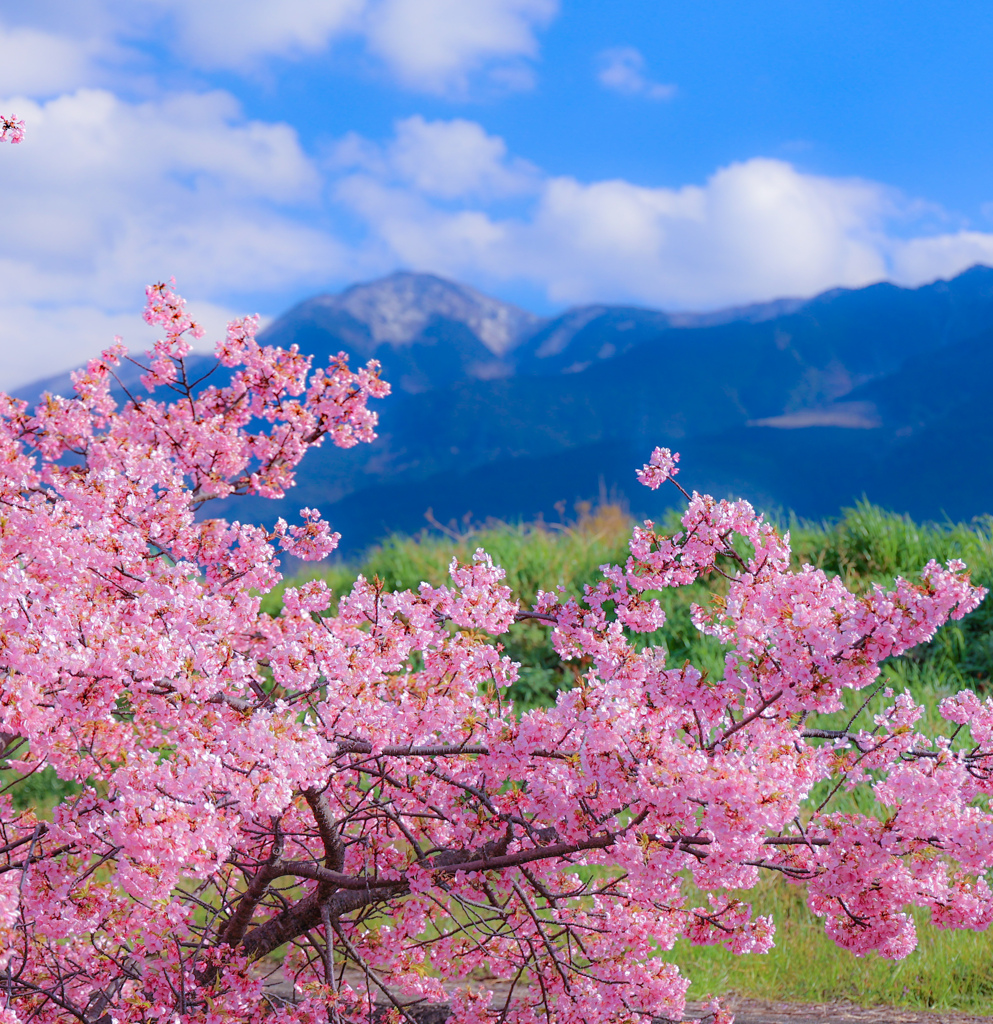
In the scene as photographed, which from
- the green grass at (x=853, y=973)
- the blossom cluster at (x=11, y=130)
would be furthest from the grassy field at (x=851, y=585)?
the blossom cluster at (x=11, y=130)

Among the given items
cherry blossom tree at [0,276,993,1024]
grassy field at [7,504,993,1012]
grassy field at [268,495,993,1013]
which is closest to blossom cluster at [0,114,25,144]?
cherry blossom tree at [0,276,993,1024]

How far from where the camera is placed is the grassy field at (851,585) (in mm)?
5230

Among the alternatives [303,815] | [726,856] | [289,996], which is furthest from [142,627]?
[289,996]

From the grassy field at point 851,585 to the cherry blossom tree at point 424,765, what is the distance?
159cm

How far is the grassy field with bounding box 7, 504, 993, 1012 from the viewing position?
5230 millimetres

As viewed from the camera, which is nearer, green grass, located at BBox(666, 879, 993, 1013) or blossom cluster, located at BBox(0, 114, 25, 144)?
blossom cluster, located at BBox(0, 114, 25, 144)

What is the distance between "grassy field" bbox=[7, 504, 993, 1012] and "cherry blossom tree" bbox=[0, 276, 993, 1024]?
5.22 ft

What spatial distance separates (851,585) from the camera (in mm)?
11508

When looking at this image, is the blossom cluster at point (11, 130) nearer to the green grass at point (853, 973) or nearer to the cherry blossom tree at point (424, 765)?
the cherry blossom tree at point (424, 765)

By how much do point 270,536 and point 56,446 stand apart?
2.25 metres

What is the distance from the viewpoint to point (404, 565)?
13.3 meters

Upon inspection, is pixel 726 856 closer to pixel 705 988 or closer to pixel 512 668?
pixel 512 668

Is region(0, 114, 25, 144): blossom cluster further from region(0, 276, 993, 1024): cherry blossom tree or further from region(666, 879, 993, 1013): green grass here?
region(666, 879, 993, 1013): green grass

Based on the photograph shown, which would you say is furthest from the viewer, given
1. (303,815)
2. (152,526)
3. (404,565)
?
(404,565)
